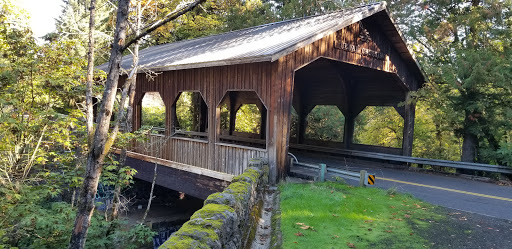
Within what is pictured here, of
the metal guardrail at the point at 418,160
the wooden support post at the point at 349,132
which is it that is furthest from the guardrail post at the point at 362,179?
the wooden support post at the point at 349,132

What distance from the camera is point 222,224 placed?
134 inches

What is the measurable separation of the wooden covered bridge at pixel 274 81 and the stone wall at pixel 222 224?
3.67 metres

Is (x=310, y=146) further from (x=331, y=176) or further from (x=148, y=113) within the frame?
(x=148, y=113)

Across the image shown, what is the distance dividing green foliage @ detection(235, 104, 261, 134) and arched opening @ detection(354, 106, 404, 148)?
7282 millimetres

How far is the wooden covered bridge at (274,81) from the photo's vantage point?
8.91m

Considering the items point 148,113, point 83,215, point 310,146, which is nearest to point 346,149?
point 310,146

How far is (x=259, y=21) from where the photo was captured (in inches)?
916

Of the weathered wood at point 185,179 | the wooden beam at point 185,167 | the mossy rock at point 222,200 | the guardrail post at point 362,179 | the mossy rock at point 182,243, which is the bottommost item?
the weathered wood at point 185,179

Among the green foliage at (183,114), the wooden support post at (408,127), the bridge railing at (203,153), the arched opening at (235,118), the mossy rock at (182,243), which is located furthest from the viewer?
the green foliage at (183,114)

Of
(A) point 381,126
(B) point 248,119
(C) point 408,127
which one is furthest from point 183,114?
(C) point 408,127

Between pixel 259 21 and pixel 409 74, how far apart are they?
496 inches

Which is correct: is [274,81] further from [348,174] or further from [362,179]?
[362,179]

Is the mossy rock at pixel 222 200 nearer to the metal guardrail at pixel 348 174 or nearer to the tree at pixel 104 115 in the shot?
the tree at pixel 104 115

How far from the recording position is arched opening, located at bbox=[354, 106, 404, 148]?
73.3ft
